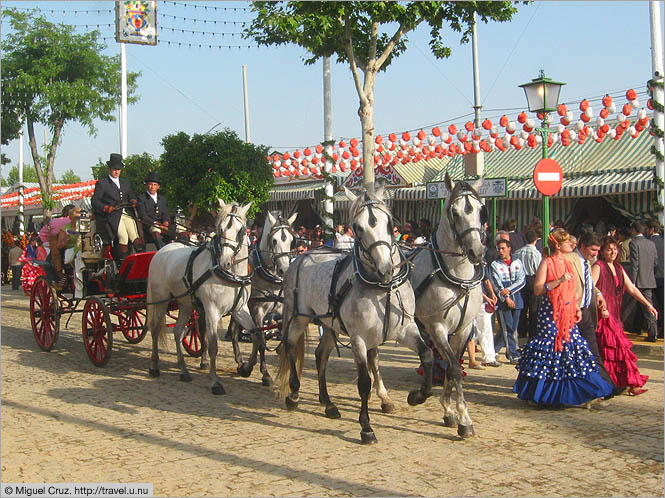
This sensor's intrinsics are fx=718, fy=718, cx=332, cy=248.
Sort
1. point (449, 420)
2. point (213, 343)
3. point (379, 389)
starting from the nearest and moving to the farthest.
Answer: point (449, 420) < point (379, 389) < point (213, 343)

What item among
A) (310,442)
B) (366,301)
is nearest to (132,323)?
(310,442)

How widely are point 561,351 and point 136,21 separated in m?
16.1

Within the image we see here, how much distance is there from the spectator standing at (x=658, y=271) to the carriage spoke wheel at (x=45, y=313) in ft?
→ 31.9

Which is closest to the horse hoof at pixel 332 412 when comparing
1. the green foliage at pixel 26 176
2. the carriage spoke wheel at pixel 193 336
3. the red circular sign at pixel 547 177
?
the carriage spoke wheel at pixel 193 336

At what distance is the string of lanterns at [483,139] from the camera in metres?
15.2

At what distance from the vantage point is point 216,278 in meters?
8.60

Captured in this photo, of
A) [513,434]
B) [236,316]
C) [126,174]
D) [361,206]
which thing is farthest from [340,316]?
[126,174]

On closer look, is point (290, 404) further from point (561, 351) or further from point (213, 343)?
point (561, 351)

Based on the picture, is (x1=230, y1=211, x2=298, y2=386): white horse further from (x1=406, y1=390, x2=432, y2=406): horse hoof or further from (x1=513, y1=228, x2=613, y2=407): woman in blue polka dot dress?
(x1=513, y1=228, x2=613, y2=407): woman in blue polka dot dress

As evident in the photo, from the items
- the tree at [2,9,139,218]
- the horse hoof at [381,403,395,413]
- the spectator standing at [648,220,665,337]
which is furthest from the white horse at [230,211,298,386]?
the tree at [2,9,139,218]

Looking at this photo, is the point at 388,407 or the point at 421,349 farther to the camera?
the point at 388,407

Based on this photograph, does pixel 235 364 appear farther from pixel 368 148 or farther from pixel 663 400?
pixel 663 400

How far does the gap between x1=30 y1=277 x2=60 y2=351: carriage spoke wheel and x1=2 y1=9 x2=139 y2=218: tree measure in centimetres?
1618

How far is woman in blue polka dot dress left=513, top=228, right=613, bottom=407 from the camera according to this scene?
23.5ft
